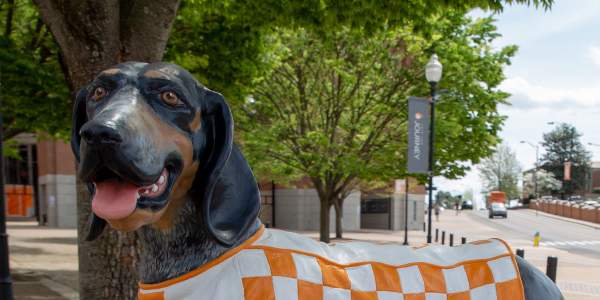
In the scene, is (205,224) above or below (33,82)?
below

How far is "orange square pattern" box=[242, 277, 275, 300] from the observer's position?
193 centimetres

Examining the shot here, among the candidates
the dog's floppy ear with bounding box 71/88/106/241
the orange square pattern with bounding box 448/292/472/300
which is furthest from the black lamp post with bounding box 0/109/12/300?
the orange square pattern with bounding box 448/292/472/300

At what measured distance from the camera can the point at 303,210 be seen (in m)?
30.5

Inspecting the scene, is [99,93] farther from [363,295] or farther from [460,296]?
[460,296]

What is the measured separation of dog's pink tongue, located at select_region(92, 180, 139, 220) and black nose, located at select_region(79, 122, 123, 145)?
0.19m

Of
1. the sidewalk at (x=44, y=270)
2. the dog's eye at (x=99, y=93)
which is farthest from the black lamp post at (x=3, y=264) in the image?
the dog's eye at (x=99, y=93)

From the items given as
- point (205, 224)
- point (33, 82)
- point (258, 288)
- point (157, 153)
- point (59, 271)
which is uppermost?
point (33, 82)

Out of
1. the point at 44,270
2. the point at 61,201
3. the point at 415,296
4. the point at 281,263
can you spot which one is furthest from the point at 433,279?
the point at 61,201

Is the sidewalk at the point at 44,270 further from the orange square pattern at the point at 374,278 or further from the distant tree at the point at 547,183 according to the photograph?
the distant tree at the point at 547,183

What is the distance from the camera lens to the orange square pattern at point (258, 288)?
76.1 inches

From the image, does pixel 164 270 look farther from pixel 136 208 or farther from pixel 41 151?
pixel 41 151

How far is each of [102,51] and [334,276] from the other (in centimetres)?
307

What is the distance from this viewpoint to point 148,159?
64.1 inches

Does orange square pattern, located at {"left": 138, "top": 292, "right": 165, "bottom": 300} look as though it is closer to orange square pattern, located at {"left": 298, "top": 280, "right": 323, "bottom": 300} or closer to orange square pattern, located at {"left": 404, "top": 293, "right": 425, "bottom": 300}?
orange square pattern, located at {"left": 298, "top": 280, "right": 323, "bottom": 300}
